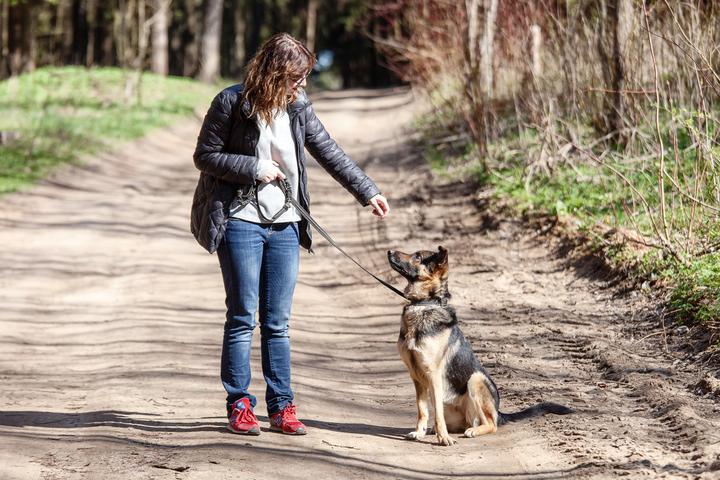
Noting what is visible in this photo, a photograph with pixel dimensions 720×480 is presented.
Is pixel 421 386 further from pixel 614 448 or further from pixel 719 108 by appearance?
pixel 719 108

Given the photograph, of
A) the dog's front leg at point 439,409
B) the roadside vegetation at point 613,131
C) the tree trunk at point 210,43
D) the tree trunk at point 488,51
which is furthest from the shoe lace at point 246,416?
the tree trunk at point 210,43

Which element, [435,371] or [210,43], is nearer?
Answer: [435,371]

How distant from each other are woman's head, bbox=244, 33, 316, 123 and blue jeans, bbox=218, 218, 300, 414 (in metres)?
0.70

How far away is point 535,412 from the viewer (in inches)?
223

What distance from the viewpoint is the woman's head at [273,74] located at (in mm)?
5078

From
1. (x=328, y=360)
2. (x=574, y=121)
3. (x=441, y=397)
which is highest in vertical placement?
(x=574, y=121)

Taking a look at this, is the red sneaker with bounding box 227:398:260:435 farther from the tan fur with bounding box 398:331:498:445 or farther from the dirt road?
the tan fur with bounding box 398:331:498:445

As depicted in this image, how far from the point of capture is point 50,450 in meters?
5.11

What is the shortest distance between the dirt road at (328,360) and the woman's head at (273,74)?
6.42 ft

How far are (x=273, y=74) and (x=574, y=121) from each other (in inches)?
324

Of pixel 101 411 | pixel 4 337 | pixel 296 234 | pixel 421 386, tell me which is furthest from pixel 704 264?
pixel 4 337

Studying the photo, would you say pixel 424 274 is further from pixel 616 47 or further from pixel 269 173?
pixel 616 47

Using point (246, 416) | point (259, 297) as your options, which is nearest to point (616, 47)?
point (259, 297)

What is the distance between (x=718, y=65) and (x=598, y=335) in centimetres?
396
